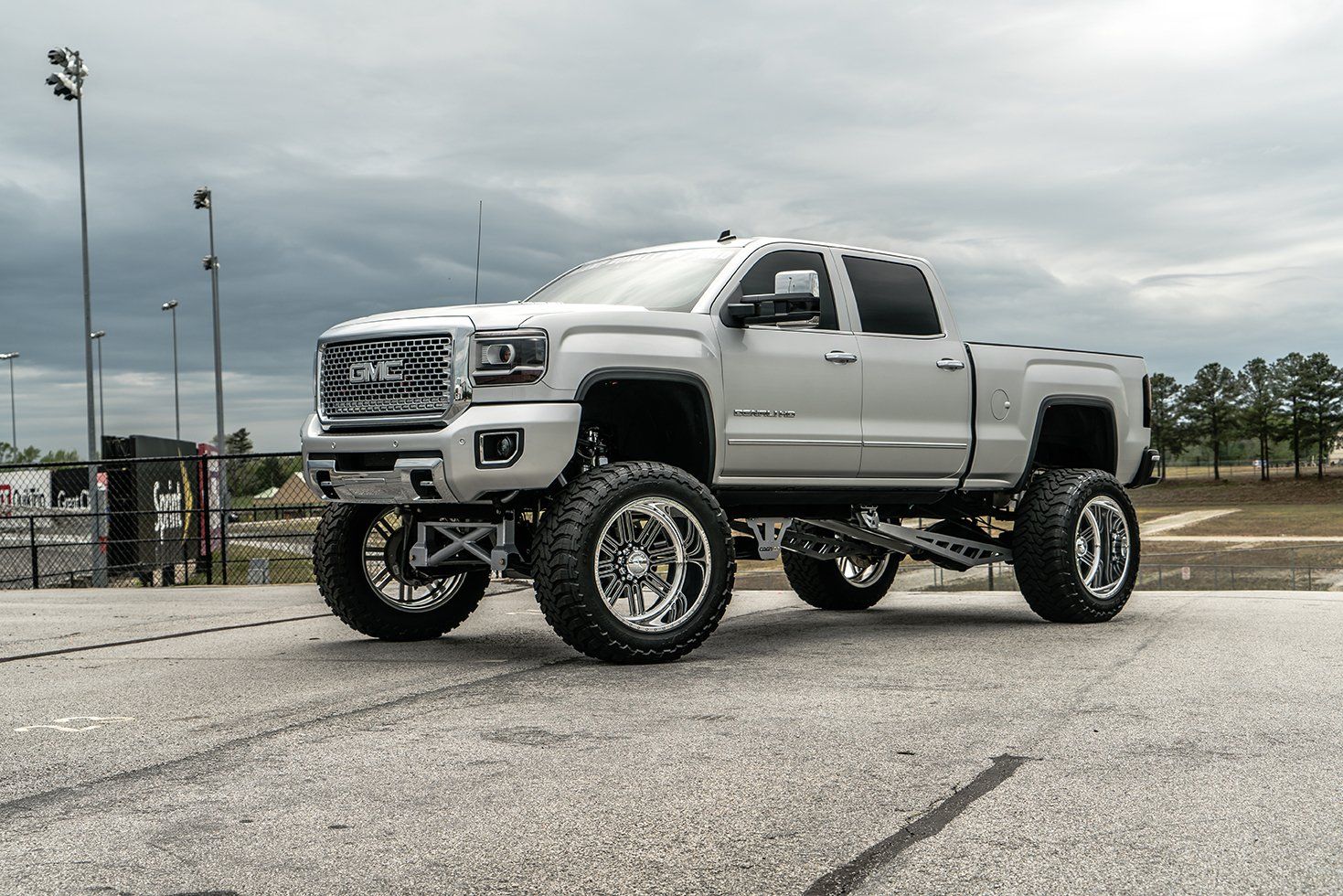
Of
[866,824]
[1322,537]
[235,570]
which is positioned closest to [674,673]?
[866,824]

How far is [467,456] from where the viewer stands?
648cm

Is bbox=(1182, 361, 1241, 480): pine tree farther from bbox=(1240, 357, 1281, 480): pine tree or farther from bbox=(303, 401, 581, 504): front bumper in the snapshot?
bbox=(303, 401, 581, 504): front bumper

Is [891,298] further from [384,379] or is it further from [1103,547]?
[384,379]

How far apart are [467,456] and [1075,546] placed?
14.1 feet

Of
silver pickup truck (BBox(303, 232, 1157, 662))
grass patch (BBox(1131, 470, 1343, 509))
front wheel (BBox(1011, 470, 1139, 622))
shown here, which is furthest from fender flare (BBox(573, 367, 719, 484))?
grass patch (BBox(1131, 470, 1343, 509))

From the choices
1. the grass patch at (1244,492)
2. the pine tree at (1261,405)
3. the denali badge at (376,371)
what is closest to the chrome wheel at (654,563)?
the denali badge at (376,371)

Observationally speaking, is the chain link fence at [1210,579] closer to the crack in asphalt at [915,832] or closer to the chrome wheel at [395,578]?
the chrome wheel at [395,578]

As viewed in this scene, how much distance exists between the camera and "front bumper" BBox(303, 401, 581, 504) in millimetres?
6484

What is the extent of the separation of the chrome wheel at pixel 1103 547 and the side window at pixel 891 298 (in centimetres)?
170

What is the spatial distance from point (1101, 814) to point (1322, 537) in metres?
101

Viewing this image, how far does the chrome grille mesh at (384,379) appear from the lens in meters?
6.71

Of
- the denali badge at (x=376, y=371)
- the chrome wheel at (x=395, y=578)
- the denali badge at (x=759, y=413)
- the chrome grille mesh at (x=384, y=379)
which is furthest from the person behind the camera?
the chrome wheel at (x=395, y=578)

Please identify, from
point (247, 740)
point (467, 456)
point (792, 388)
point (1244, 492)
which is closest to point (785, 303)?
point (792, 388)

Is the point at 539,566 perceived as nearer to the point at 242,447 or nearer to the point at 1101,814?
the point at 1101,814
